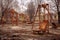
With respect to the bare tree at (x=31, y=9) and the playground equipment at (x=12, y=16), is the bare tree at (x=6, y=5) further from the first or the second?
the bare tree at (x=31, y=9)

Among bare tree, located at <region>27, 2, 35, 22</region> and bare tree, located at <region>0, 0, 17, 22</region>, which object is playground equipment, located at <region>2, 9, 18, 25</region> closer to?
bare tree, located at <region>0, 0, 17, 22</region>

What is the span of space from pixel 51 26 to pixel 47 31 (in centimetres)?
26

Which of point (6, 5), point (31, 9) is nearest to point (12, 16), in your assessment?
point (6, 5)

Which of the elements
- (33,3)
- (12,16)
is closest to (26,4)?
(33,3)

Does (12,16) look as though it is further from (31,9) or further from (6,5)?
(31,9)

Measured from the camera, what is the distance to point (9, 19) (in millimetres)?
7289

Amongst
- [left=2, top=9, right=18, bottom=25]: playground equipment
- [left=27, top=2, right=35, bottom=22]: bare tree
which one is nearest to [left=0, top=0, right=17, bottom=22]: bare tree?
[left=2, top=9, right=18, bottom=25]: playground equipment

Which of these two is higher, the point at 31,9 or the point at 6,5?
the point at 6,5

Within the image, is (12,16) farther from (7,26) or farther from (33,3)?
(33,3)

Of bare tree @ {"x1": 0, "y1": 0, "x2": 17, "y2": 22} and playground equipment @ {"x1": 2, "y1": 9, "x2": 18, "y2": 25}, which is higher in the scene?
bare tree @ {"x1": 0, "y1": 0, "x2": 17, "y2": 22}

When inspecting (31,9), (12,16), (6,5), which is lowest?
(12,16)

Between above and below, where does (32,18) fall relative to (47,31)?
above

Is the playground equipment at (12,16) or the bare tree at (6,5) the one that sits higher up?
the bare tree at (6,5)

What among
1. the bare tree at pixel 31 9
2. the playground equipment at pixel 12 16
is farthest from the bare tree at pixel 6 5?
the bare tree at pixel 31 9
